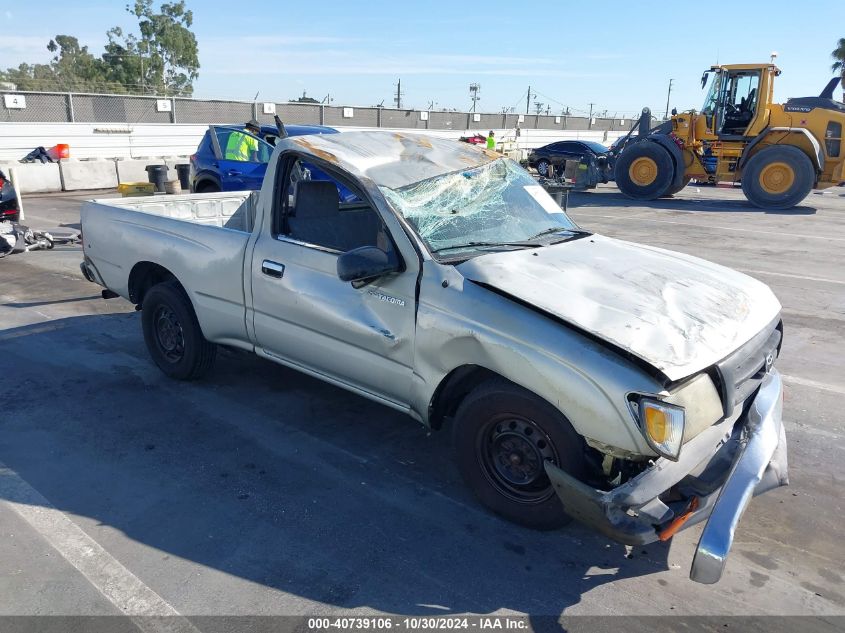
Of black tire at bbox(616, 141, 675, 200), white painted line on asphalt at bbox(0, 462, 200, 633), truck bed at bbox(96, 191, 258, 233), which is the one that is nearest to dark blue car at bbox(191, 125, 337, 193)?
truck bed at bbox(96, 191, 258, 233)

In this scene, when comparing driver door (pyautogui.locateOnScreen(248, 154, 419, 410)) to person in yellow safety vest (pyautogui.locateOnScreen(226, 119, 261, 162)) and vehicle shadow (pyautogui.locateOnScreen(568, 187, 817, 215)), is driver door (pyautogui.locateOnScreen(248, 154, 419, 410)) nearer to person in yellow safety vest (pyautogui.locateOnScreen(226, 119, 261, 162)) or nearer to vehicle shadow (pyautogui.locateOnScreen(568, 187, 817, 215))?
person in yellow safety vest (pyautogui.locateOnScreen(226, 119, 261, 162))

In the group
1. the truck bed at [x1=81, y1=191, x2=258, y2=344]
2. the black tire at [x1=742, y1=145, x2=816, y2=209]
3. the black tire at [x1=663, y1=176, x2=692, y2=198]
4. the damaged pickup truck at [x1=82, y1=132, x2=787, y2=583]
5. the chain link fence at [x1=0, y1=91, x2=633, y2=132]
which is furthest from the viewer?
the chain link fence at [x1=0, y1=91, x2=633, y2=132]

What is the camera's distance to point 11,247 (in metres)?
9.42

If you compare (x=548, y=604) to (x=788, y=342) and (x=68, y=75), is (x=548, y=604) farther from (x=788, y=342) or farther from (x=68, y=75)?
(x=68, y=75)

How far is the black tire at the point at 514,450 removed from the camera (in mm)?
2979

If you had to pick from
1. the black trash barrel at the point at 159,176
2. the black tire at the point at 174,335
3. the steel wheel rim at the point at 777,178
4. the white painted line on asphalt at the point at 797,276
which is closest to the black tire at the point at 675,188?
the steel wheel rim at the point at 777,178

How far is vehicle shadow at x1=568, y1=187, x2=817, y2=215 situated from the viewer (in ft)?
54.1

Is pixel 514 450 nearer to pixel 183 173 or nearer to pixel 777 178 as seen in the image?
pixel 183 173

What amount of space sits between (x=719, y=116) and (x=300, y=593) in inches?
675

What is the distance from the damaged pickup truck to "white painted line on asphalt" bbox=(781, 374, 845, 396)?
6.47 ft

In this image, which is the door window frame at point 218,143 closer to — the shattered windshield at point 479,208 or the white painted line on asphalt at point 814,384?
the shattered windshield at point 479,208

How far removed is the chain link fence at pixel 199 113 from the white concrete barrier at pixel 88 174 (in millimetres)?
3157

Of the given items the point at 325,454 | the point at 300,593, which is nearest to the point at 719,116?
the point at 325,454

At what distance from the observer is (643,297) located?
10.7 ft
